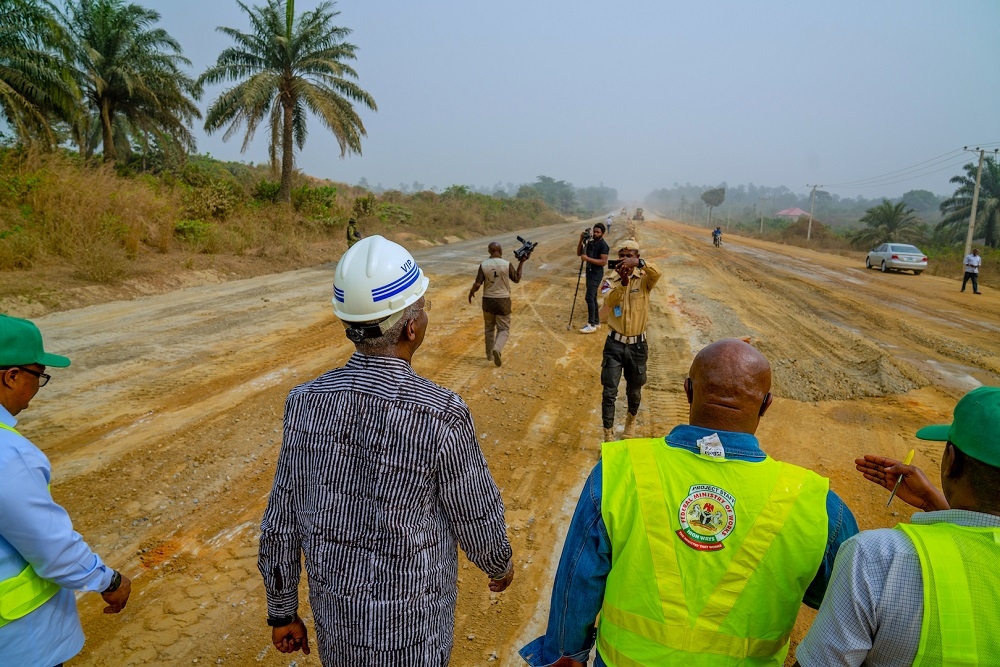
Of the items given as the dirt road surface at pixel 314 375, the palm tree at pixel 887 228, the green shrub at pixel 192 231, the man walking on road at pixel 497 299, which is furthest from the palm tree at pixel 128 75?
the palm tree at pixel 887 228

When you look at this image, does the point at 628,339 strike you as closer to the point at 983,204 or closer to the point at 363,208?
the point at 363,208

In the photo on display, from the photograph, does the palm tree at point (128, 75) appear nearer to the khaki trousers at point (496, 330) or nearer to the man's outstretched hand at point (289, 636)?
the khaki trousers at point (496, 330)

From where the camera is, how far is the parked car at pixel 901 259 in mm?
21641

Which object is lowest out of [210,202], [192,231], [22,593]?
[22,593]

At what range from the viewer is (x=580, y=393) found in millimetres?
7340

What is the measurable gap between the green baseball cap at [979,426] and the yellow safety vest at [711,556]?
1.13 ft

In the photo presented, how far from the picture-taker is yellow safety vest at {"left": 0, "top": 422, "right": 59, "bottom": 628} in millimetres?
1727

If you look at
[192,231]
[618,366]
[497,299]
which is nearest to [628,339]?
[618,366]

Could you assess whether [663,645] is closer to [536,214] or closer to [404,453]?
[404,453]

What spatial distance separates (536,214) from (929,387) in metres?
46.3

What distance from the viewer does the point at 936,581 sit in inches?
51.7

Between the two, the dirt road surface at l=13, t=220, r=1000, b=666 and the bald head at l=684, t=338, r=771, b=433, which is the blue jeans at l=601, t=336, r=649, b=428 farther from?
the bald head at l=684, t=338, r=771, b=433

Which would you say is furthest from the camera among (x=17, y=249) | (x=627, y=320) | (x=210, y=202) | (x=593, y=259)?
(x=210, y=202)

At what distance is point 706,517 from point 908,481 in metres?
0.86
